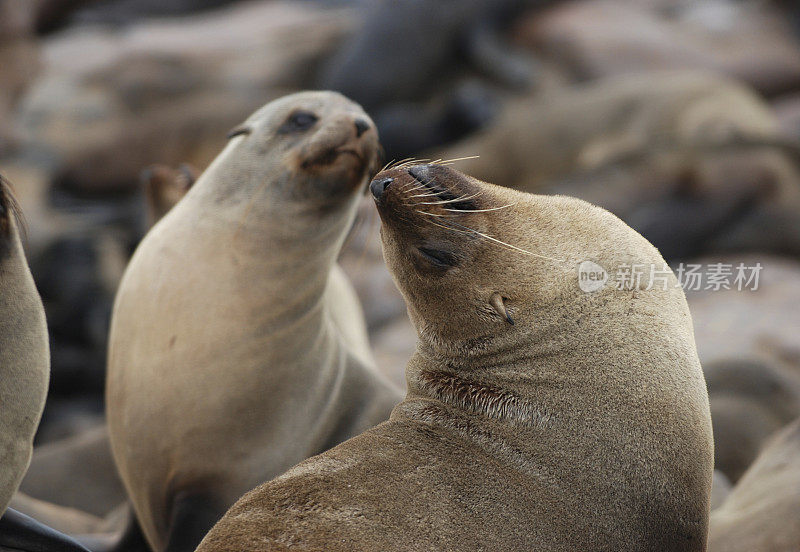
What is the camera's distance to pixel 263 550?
6.36 feet

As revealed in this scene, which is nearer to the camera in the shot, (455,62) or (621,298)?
(621,298)

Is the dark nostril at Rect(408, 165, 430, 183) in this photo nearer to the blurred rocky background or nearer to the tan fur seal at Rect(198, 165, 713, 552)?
the tan fur seal at Rect(198, 165, 713, 552)

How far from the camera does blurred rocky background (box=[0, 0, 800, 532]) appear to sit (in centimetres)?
605

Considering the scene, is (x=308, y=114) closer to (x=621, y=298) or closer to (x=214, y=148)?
(x=621, y=298)

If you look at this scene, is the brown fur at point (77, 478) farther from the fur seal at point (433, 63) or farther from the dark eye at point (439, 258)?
the fur seal at point (433, 63)

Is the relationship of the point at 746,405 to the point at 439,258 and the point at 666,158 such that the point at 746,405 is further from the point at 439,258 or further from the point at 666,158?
the point at 666,158

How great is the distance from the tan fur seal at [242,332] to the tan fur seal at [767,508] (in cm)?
122

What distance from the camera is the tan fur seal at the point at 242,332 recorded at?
→ 10.6 feet

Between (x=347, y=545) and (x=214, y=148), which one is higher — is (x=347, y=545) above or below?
above

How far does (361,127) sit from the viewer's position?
137 inches

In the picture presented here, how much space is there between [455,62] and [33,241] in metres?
5.06

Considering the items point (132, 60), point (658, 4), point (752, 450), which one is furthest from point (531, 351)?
point (658, 4)

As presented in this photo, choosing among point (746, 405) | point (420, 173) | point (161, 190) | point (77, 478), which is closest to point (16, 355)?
point (420, 173)

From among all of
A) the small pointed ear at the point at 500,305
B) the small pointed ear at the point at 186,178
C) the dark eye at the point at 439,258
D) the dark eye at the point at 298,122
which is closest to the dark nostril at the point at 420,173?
the dark eye at the point at 439,258
